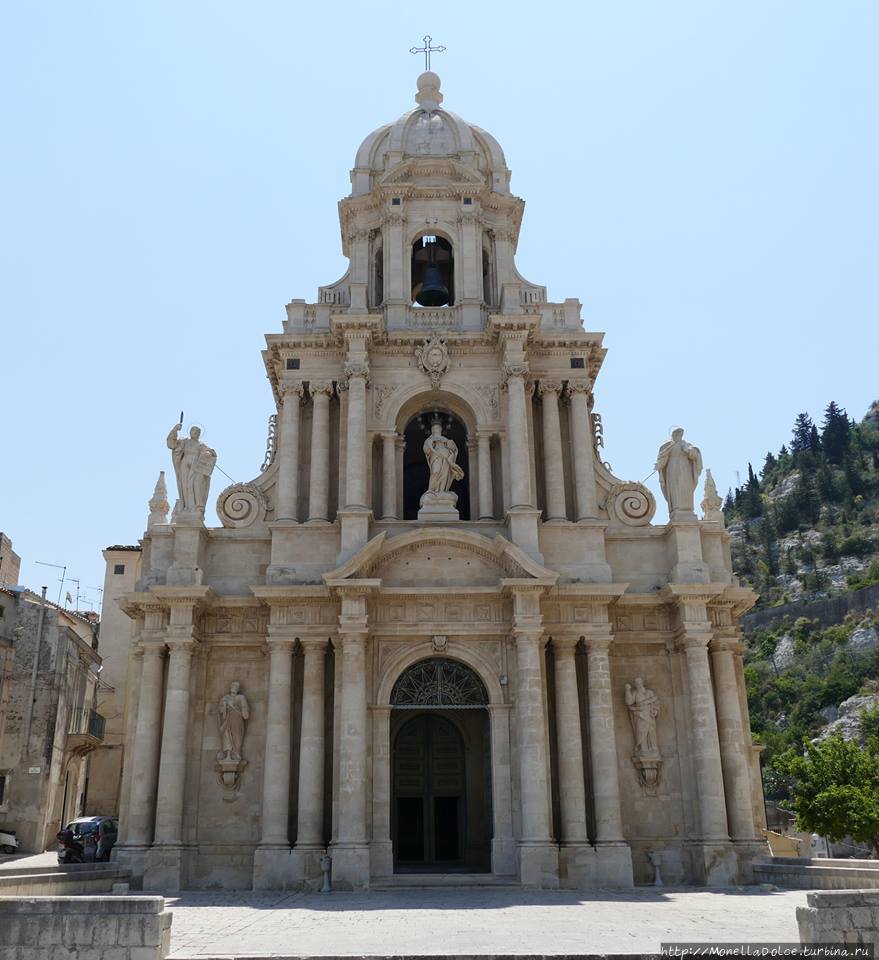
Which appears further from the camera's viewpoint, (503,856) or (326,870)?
(503,856)

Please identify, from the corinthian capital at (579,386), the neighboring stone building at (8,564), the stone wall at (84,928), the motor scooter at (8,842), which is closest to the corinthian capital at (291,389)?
the corinthian capital at (579,386)

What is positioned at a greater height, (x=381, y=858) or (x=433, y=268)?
(x=433, y=268)

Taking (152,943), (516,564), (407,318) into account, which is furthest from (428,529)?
(152,943)

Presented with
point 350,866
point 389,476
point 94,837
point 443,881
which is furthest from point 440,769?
point 94,837

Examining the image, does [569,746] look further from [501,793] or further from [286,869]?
[286,869]

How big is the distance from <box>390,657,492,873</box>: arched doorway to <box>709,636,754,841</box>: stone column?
605cm

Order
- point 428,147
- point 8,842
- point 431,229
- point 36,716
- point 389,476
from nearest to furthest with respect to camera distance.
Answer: point 389,476 < point 431,229 < point 428,147 < point 8,842 < point 36,716

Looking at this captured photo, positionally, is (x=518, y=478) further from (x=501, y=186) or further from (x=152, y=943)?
(x=152, y=943)

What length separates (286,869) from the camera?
2319 centimetres

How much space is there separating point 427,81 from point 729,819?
25803mm

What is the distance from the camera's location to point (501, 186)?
32.5 m

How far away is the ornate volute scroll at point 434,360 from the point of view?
28469 millimetres

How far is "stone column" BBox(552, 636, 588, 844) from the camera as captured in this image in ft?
78.5

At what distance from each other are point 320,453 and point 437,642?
6453mm
